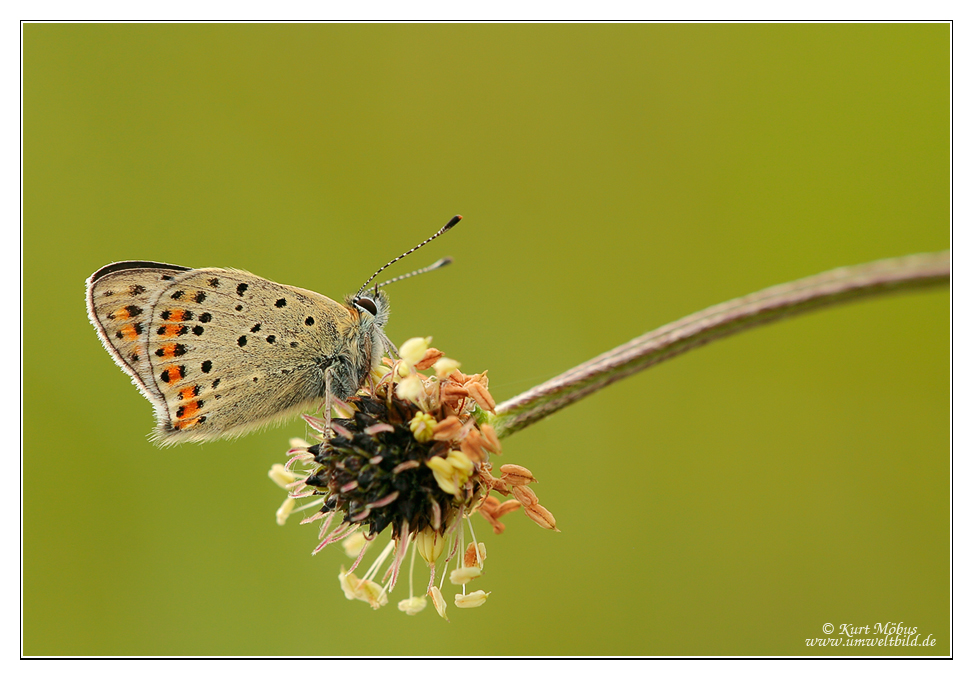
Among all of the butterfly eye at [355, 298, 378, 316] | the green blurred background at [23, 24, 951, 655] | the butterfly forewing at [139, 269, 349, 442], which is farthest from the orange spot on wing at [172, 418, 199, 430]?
the green blurred background at [23, 24, 951, 655]

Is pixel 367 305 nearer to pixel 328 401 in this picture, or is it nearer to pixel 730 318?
pixel 328 401

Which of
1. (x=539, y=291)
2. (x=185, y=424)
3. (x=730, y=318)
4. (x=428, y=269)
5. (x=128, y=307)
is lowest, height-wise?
(x=185, y=424)

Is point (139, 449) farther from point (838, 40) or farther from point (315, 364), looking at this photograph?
point (838, 40)

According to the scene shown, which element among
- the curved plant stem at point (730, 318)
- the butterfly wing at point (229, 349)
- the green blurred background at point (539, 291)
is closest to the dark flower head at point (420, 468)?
the curved plant stem at point (730, 318)

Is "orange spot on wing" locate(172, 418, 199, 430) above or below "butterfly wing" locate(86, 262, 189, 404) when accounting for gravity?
below

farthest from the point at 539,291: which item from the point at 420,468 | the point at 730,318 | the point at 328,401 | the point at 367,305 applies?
the point at 730,318

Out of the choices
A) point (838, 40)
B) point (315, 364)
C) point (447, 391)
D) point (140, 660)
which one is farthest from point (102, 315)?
point (838, 40)

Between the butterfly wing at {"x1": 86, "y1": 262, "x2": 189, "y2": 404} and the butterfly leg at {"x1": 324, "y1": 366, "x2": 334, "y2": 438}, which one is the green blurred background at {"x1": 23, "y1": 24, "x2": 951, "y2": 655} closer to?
the butterfly leg at {"x1": 324, "y1": 366, "x2": 334, "y2": 438}
